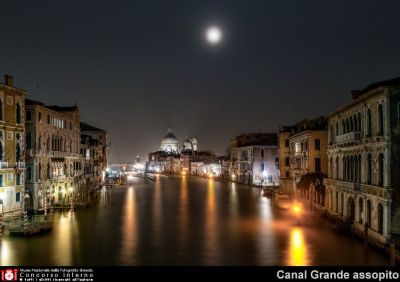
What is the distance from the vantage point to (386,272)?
53.3ft

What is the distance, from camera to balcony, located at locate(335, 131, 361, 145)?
32900 mm

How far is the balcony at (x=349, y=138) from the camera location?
108 feet

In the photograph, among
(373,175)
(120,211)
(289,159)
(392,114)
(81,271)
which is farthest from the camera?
(289,159)

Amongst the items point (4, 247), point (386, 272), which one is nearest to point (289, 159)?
point (4, 247)

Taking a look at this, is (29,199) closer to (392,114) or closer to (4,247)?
(4,247)

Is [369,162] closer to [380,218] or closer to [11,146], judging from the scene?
[380,218]

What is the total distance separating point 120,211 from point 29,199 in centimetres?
934

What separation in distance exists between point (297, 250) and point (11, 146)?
2593cm

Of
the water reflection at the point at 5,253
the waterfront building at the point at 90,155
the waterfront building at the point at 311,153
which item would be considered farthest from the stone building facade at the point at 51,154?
the waterfront building at the point at 311,153

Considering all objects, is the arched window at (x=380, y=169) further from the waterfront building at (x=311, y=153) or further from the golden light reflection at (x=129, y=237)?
the waterfront building at (x=311, y=153)

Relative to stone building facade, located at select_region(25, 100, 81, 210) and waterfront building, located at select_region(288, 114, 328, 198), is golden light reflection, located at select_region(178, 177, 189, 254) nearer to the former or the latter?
waterfront building, located at select_region(288, 114, 328, 198)

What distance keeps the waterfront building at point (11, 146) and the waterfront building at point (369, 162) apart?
27.1m

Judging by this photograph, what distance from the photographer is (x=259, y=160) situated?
9762cm

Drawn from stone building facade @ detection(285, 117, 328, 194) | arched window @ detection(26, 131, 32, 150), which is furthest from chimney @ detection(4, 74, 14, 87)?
stone building facade @ detection(285, 117, 328, 194)
